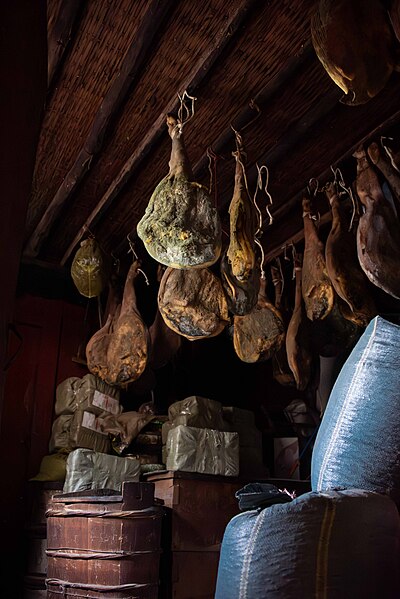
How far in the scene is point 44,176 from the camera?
13.2ft

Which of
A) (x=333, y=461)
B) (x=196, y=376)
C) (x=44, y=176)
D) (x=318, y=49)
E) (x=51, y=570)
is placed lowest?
(x=51, y=570)

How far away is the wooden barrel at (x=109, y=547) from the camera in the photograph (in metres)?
2.98

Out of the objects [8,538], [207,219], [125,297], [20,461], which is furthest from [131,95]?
[8,538]

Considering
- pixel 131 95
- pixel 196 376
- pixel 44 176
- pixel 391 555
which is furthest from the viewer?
pixel 196 376

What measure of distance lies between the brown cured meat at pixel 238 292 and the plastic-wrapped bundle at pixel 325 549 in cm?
199

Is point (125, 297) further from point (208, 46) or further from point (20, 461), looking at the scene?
point (208, 46)

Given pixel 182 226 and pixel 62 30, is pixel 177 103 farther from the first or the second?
pixel 182 226

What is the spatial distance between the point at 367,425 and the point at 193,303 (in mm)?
1860

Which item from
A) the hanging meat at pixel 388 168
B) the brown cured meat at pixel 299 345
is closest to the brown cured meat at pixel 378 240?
the hanging meat at pixel 388 168

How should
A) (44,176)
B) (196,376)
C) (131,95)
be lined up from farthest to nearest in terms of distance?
(196,376)
(44,176)
(131,95)

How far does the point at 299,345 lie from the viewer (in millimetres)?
4043

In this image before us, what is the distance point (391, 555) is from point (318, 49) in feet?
6.00

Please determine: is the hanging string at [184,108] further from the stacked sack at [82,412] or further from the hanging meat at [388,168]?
the stacked sack at [82,412]

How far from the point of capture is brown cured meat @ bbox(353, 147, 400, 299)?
2.87 metres
